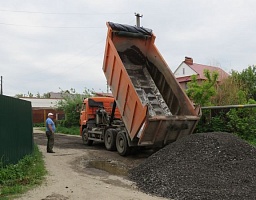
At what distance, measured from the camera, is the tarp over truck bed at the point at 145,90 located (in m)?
10.2

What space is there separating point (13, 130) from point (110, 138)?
5037 mm

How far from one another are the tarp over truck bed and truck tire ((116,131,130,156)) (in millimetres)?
841

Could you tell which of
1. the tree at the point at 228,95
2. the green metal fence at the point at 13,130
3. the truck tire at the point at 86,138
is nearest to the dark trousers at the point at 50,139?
the green metal fence at the point at 13,130

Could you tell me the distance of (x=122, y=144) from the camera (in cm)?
1185

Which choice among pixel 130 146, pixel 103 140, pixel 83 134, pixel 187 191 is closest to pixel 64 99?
pixel 83 134

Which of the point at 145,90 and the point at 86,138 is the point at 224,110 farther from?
the point at 86,138

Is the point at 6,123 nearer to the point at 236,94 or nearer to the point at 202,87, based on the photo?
the point at 202,87

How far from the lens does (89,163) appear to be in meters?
10.5

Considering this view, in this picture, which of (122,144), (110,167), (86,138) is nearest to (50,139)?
(122,144)

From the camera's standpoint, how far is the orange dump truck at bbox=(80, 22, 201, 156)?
10227 millimetres

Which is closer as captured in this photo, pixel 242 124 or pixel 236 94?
pixel 242 124

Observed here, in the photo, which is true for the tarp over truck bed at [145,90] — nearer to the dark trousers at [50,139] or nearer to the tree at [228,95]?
the dark trousers at [50,139]

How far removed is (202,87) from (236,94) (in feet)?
6.42

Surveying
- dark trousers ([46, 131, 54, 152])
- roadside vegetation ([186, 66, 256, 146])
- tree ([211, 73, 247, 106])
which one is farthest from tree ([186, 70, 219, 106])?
dark trousers ([46, 131, 54, 152])
